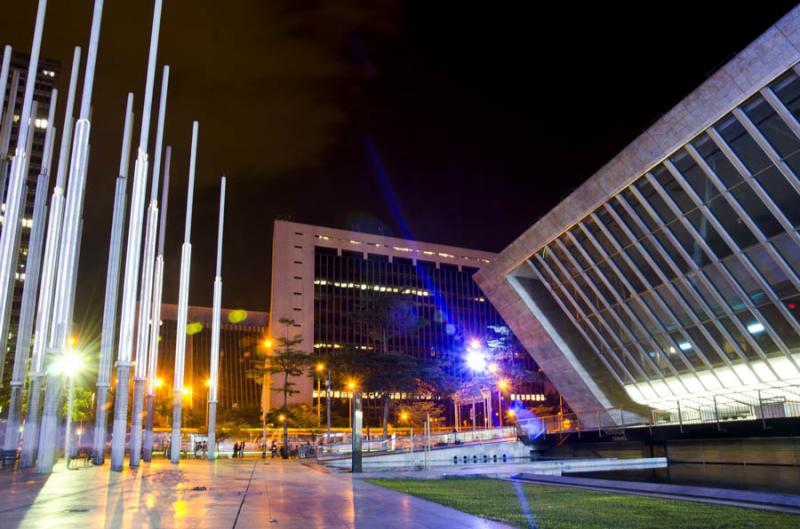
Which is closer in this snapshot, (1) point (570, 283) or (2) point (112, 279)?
(2) point (112, 279)

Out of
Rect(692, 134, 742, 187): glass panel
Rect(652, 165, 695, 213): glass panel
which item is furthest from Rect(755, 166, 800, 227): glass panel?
Rect(652, 165, 695, 213): glass panel

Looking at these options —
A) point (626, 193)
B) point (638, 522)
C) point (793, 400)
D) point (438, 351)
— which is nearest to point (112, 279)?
point (638, 522)

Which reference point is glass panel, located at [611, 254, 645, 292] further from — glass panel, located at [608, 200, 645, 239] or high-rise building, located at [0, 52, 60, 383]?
high-rise building, located at [0, 52, 60, 383]

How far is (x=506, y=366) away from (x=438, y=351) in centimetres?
4720

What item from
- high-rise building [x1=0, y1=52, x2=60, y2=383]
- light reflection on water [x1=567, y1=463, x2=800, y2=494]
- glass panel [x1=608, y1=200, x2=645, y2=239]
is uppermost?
high-rise building [x1=0, y1=52, x2=60, y2=383]

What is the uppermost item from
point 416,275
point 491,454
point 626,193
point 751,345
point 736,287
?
point 416,275

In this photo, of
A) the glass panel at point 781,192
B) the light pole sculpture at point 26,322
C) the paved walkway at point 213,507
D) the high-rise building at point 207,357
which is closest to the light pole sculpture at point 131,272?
the light pole sculpture at point 26,322

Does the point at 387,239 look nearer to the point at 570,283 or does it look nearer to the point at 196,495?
the point at 570,283

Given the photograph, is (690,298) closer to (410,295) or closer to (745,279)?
(745,279)

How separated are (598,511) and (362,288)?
106 metres

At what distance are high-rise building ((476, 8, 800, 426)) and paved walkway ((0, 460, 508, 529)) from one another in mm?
20237

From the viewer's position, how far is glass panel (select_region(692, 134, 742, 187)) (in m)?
27.2

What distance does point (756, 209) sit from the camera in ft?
88.9

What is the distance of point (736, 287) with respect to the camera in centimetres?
2936
